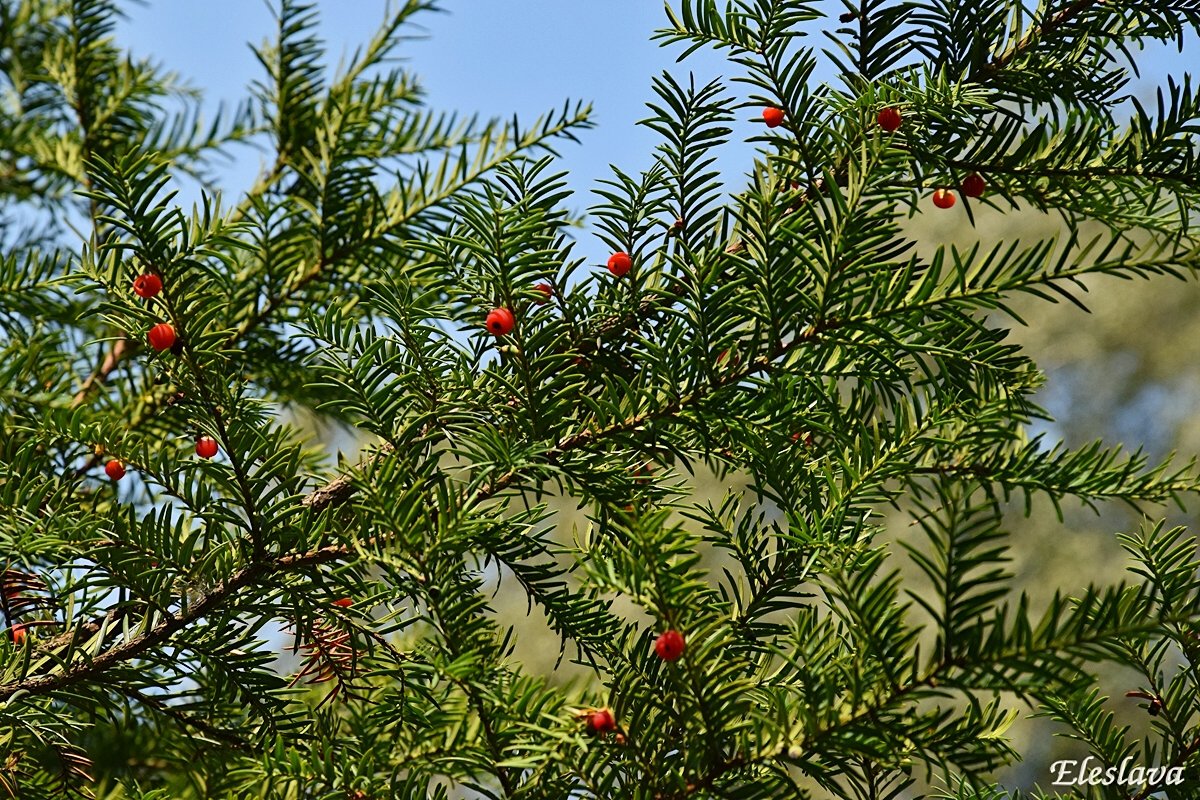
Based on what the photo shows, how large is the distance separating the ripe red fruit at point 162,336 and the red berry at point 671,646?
26 centimetres

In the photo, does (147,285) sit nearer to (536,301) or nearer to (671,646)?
(536,301)

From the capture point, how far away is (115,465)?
1.89 feet

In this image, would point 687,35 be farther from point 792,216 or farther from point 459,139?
point 459,139

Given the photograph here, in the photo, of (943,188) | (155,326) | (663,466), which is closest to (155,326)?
(155,326)

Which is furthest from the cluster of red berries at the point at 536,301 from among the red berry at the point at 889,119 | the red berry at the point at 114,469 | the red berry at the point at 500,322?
the red berry at the point at 114,469

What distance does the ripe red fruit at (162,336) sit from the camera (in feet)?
1.43

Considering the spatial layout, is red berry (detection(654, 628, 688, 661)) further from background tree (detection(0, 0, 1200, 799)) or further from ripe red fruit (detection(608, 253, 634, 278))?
ripe red fruit (detection(608, 253, 634, 278))

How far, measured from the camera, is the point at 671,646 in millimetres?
347

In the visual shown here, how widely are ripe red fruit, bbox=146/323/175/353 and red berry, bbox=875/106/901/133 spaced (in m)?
0.34

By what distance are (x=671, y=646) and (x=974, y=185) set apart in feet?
0.91

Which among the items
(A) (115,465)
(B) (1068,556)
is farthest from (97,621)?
(B) (1068,556)

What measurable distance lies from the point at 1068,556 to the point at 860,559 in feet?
17.2
